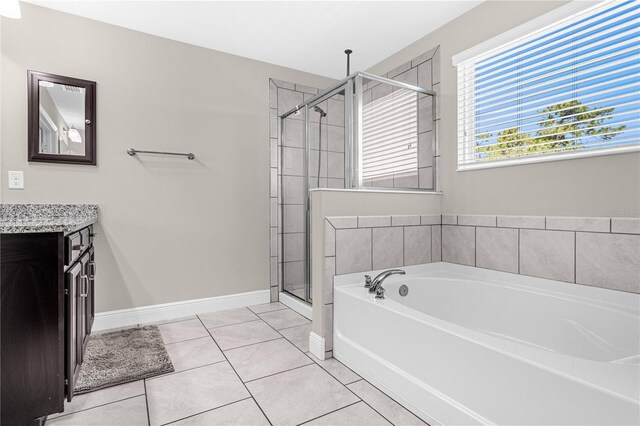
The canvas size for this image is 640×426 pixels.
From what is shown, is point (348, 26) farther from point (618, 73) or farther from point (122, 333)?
point (122, 333)

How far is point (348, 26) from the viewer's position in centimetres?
256

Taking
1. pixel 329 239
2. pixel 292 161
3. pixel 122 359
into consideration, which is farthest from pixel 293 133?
pixel 122 359

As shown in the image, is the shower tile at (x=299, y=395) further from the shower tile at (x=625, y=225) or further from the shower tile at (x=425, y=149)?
the shower tile at (x=425, y=149)

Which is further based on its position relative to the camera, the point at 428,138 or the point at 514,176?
the point at 428,138

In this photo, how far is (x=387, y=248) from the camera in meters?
2.20

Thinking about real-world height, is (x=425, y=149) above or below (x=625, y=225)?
above

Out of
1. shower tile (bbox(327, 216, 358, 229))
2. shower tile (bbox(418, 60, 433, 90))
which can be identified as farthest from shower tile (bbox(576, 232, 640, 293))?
shower tile (bbox(418, 60, 433, 90))

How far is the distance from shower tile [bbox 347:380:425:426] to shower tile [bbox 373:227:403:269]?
73 cm

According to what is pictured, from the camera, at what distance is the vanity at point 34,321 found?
125 centimetres

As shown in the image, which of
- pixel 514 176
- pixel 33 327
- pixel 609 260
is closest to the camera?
pixel 33 327

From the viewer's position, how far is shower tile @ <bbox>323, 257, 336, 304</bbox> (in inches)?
77.9

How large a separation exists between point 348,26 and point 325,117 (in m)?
0.72

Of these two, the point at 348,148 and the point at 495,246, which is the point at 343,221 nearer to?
the point at 348,148

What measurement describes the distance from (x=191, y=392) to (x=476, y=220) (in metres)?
2.03
